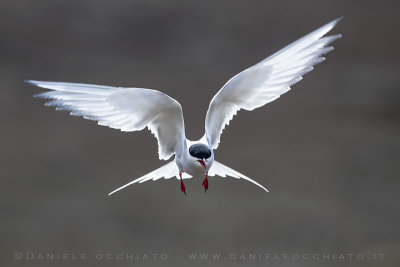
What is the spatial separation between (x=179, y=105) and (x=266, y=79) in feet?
1.04

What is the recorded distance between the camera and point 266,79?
2076mm

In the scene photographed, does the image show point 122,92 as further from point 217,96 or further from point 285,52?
point 285,52

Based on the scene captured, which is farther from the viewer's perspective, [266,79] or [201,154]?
[266,79]

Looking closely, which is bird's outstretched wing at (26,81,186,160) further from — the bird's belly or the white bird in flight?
the bird's belly

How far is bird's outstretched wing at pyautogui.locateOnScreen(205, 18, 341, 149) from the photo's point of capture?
1.87 m

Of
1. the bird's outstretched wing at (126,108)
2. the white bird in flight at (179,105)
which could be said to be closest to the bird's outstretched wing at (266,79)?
the white bird in flight at (179,105)

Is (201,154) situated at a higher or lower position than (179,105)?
lower

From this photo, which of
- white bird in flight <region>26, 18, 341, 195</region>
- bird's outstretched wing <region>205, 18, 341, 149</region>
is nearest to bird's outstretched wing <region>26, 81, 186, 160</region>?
white bird in flight <region>26, 18, 341, 195</region>

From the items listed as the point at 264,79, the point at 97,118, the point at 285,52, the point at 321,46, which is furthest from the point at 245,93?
the point at 97,118

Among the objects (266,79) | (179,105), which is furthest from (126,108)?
(266,79)

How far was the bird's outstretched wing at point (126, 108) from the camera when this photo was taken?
1.79 metres

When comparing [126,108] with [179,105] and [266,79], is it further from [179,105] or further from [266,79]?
[266,79]

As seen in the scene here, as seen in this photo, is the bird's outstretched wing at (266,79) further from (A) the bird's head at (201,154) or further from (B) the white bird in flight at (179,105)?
(A) the bird's head at (201,154)

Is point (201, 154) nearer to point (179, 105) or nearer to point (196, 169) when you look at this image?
point (196, 169)
